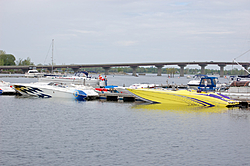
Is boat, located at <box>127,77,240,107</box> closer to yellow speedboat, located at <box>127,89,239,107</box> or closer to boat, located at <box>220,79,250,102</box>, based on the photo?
yellow speedboat, located at <box>127,89,239,107</box>

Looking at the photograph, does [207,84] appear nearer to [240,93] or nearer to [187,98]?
[240,93]

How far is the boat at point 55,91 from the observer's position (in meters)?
45.1

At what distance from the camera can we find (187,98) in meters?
39.3

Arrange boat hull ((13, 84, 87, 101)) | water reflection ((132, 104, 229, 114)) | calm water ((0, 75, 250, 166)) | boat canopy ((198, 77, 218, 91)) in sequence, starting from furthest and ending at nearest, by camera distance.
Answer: boat canopy ((198, 77, 218, 91)), boat hull ((13, 84, 87, 101)), water reflection ((132, 104, 229, 114)), calm water ((0, 75, 250, 166))

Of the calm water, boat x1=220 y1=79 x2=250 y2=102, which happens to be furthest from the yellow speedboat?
the calm water

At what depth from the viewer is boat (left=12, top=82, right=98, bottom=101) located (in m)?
45.1

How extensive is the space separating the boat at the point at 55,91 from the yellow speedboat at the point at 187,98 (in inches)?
331

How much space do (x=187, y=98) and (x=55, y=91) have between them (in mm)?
19193

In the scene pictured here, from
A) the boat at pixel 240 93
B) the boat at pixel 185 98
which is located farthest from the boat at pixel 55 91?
the boat at pixel 240 93

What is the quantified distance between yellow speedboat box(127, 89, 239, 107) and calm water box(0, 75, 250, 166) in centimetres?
243

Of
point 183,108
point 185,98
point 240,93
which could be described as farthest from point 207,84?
point 183,108

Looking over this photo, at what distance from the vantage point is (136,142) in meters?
21.3

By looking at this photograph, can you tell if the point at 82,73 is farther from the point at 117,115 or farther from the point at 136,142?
the point at 136,142

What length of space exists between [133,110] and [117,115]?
3963mm
